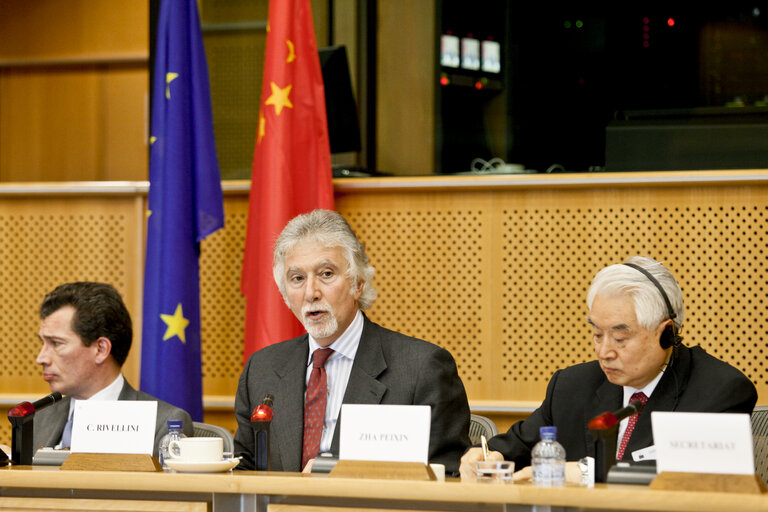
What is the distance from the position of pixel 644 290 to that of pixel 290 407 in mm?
1049

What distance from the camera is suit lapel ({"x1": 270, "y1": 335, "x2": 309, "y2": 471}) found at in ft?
8.98

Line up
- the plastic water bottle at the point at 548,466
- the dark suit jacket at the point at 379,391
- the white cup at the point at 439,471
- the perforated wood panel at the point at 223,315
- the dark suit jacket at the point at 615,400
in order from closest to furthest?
the plastic water bottle at the point at 548,466 → the white cup at the point at 439,471 → the dark suit jacket at the point at 615,400 → the dark suit jacket at the point at 379,391 → the perforated wood panel at the point at 223,315

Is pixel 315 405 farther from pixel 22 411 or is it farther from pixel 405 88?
pixel 405 88

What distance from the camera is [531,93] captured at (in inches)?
235

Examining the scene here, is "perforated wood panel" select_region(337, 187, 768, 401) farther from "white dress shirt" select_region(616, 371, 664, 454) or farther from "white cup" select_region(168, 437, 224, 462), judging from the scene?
"white cup" select_region(168, 437, 224, 462)

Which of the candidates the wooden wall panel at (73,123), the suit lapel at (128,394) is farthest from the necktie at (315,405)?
the wooden wall panel at (73,123)

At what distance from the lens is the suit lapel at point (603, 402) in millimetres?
2713

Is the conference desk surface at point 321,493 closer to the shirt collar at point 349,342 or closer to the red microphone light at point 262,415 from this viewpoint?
the red microphone light at point 262,415

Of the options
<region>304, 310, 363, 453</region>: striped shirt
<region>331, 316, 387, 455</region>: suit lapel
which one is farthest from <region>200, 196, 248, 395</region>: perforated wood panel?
<region>331, 316, 387, 455</region>: suit lapel

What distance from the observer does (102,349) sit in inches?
126

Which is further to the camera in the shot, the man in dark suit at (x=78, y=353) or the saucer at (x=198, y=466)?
the man in dark suit at (x=78, y=353)

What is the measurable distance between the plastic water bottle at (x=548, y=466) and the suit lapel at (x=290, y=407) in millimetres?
869

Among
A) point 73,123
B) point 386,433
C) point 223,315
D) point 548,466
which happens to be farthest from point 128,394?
point 73,123

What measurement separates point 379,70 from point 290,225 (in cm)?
292
